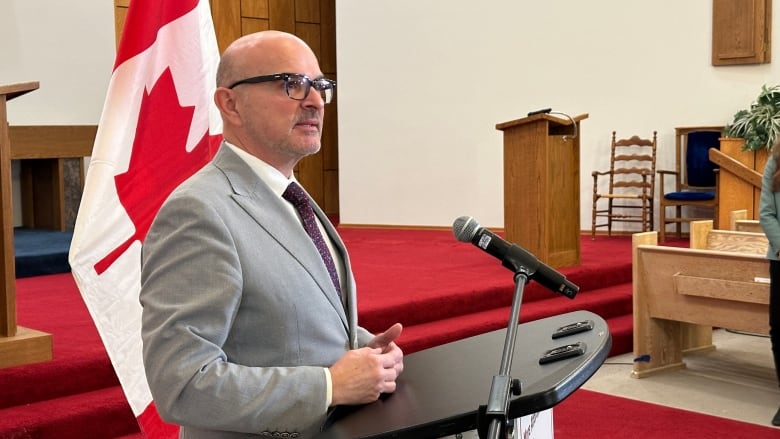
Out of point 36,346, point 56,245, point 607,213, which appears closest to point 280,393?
point 36,346

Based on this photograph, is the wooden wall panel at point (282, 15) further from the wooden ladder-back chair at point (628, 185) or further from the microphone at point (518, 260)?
the microphone at point (518, 260)

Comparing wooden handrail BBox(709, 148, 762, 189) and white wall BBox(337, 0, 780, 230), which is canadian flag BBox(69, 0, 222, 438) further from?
→ white wall BBox(337, 0, 780, 230)

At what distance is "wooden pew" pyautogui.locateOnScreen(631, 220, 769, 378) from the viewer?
4922 millimetres

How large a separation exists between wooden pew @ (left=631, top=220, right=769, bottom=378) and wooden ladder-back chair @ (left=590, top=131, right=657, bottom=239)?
2.89 metres

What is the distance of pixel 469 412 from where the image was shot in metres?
1.40

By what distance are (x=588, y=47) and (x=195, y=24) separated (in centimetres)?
695

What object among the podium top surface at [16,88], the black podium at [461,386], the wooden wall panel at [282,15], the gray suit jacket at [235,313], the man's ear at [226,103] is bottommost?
the black podium at [461,386]

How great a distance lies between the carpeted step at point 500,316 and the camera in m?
5.17

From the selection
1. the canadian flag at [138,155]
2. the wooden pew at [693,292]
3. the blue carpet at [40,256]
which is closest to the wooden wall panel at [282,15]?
the blue carpet at [40,256]

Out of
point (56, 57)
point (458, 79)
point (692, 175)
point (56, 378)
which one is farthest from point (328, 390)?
point (458, 79)

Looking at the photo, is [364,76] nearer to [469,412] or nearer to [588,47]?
[588,47]

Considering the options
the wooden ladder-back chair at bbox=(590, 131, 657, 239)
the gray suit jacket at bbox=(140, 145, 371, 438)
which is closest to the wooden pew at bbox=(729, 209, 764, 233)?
the wooden ladder-back chair at bbox=(590, 131, 657, 239)

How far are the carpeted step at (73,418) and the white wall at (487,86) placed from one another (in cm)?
634

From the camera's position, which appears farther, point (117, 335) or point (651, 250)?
point (651, 250)
